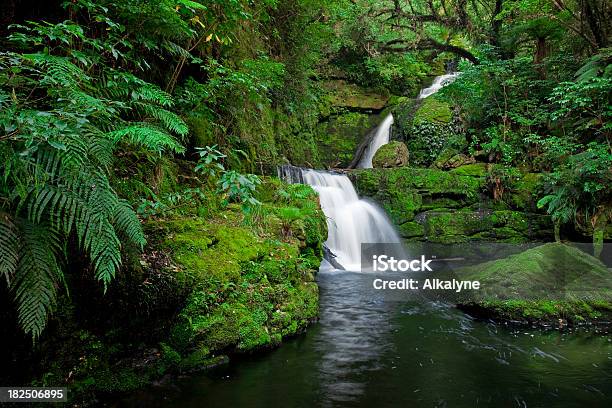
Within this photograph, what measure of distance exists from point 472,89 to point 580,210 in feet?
17.4

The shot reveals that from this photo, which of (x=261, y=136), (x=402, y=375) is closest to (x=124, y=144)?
(x=402, y=375)

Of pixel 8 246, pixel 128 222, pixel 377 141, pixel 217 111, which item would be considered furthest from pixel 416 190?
pixel 8 246

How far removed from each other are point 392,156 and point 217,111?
832 cm

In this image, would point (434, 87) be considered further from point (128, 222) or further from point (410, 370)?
point (128, 222)

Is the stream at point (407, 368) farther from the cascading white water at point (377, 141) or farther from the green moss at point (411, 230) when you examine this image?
the cascading white water at point (377, 141)

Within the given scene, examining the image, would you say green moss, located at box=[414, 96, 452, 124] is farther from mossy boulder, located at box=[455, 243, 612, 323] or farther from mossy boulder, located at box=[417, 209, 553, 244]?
mossy boulder, located at box=[455, 243, 612, 323]

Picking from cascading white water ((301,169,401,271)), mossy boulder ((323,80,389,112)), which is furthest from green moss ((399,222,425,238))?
mossy boulder ((323,80,389,112))

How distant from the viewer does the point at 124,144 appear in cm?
418

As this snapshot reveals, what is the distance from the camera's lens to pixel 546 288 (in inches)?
227

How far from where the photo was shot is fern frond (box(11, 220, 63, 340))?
2.17 m

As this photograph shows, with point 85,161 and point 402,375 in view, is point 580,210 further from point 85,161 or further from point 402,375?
point 85,161

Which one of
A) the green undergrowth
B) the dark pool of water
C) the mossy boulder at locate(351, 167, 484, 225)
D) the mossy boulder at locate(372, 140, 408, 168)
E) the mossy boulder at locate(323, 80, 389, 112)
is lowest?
the dark pool of water

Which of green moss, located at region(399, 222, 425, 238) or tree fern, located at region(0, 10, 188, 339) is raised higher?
tree fern, located at region(0, 10, 188, 339)

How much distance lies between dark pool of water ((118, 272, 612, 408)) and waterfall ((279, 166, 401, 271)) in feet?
12.9
